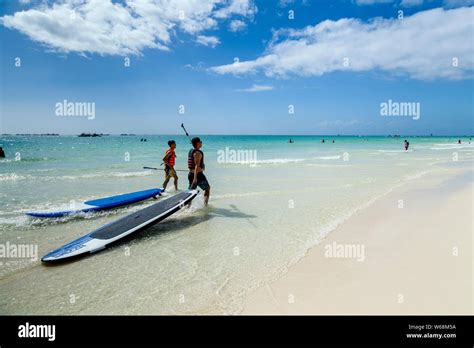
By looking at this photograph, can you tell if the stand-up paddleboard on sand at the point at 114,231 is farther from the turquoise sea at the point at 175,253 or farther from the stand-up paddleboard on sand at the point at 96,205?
the stand-up paddleboard on sand at the point at 96,205

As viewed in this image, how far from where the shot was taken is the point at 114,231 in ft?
18.5

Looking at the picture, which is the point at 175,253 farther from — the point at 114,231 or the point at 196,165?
the point at 196,165

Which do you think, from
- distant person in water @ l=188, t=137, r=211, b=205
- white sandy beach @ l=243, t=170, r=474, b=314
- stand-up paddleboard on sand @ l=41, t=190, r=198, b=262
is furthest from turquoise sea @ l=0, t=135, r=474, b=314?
distant person in water @ l=188, t=137, r=211, b=205

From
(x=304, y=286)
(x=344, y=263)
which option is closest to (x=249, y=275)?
(x=304, y=286)

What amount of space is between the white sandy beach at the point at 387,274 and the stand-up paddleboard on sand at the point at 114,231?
313 cm

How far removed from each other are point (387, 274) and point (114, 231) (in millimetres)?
4949

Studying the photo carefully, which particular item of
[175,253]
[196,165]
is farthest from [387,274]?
[196,165]

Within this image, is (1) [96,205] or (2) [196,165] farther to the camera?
(2) [196,165]

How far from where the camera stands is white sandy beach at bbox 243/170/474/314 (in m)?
3.40

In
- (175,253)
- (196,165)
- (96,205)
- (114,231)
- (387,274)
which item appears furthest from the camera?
(196,165)

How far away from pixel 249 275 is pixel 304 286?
0.84 meters

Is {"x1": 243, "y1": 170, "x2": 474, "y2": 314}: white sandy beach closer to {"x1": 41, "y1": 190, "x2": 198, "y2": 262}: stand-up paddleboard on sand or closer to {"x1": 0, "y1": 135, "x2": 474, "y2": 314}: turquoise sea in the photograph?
{"x1": 0, "y1": 135, "x2": 474, "y2": 314}: turquoise sea

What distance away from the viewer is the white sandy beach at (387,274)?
3400 millimetres
